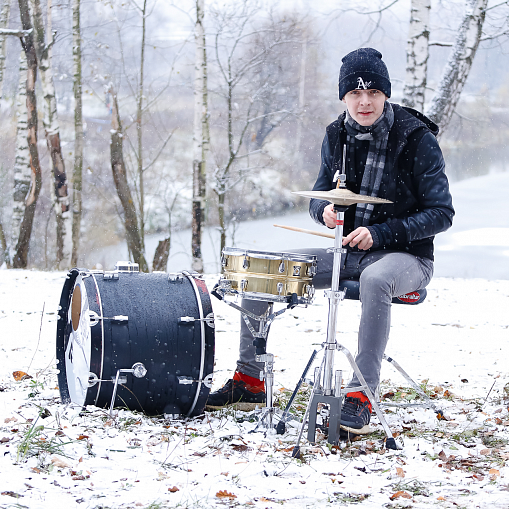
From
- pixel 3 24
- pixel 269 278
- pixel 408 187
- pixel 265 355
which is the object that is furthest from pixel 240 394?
pixel 3 24

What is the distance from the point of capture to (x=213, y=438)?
9.15 feet

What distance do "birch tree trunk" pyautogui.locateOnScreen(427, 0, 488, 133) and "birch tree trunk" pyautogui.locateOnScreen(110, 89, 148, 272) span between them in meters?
5.37

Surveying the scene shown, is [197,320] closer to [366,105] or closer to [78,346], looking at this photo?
[78,346]

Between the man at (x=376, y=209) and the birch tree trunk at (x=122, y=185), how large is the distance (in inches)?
315

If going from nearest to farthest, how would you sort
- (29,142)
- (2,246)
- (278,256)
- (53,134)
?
(278,256) < (53,134) < (29,142) < (2,246)

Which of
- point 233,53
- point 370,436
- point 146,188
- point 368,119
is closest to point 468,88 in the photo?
point 233,53

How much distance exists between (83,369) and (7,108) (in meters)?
11.8

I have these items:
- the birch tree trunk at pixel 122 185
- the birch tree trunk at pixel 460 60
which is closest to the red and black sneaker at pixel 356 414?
the birch tree trunk at pixel 460 60

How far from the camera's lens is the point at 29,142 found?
1086cm

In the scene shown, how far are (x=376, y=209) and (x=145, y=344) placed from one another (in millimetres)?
1412

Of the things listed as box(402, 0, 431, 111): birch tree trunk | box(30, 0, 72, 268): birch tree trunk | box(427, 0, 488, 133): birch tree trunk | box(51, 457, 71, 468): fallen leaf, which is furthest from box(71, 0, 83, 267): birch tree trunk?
box(51, 457, 71, 468): fallen leaf

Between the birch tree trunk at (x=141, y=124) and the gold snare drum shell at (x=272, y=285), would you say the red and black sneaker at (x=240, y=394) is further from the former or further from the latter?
the birch tree trunk at (x=141, y=124)

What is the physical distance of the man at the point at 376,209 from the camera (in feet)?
9.48

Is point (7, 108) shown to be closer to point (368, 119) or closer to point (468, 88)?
point (468, 88)
